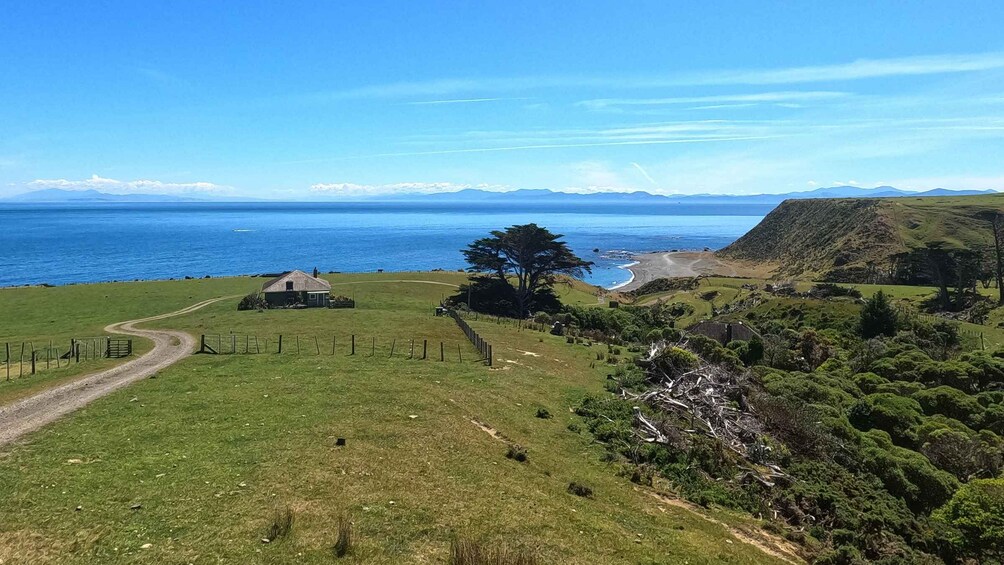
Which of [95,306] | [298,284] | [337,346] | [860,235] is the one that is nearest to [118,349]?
[337,346]

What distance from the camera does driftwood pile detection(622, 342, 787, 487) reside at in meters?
21.6

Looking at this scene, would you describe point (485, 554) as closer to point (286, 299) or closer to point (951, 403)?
point (951, 403)

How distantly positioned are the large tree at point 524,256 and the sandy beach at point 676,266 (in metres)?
47.1

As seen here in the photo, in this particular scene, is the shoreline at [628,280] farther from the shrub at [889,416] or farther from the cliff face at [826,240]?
the shrub at [889,416]

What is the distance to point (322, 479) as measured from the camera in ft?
50.8

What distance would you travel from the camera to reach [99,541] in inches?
464

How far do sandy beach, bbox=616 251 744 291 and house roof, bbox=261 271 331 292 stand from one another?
235ft

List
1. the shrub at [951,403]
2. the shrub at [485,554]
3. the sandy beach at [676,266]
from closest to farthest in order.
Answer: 1. the shrub at [485,554]
2. the shrub at [951,403]
3. the sandy beach at [676,266]

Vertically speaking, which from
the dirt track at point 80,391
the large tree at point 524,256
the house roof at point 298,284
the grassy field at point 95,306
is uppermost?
the large tree at point 524,256

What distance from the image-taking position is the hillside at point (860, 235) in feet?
370

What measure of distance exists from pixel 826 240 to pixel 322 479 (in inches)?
6054

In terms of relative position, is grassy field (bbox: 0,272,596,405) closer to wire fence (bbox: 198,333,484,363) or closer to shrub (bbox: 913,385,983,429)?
wire fence (bbox: 198,333,484,363)

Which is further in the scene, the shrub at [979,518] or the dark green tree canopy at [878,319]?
the dark green tree canopy at [878,319]

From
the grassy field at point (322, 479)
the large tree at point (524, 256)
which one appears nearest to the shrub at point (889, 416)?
the grassy field at point (322, 479)
